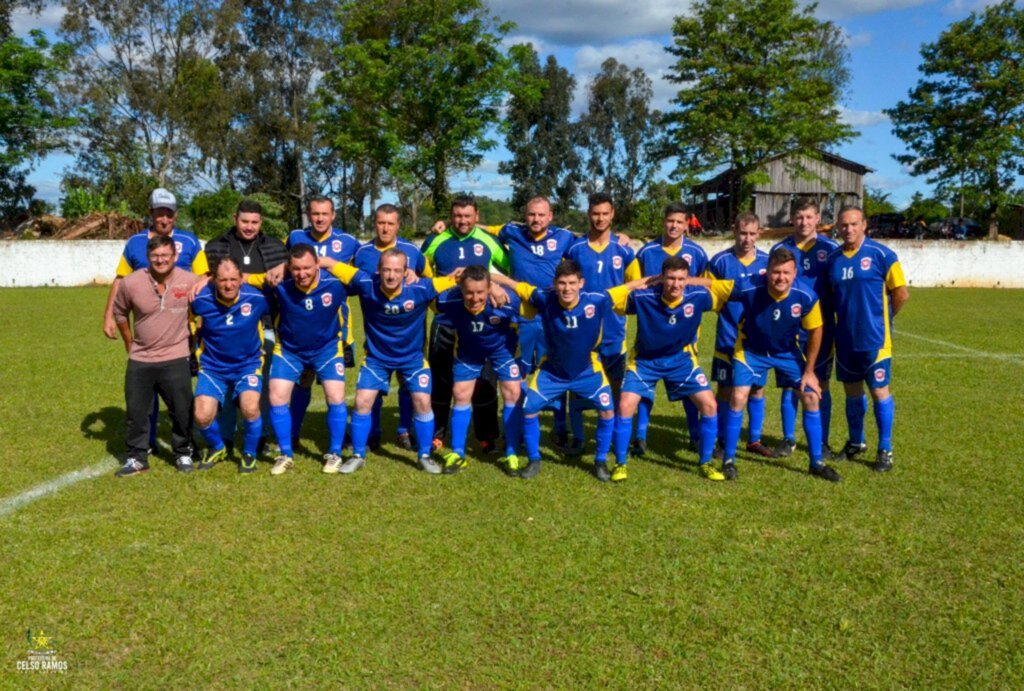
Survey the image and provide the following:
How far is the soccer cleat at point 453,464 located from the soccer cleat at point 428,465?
0.05 m

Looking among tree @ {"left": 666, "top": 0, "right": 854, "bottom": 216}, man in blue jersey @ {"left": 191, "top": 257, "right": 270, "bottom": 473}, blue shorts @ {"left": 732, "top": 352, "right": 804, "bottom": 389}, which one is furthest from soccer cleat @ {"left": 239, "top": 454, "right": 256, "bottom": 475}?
tree @ {"left": 666, "top": 0, "right": 854, "bottom": 216}

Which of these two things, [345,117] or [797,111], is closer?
[797,111]

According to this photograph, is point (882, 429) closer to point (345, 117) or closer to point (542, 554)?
point (542, 554)

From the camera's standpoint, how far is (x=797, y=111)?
30938mm

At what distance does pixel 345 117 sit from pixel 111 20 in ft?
43.6

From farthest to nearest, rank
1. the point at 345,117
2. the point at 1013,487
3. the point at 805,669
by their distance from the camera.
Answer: the point at 345,117
the point at 1013,487
the point at 805,669

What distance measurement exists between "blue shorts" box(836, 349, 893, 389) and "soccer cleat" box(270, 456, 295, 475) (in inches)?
162

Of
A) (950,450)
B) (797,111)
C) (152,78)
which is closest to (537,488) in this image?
(950,450)

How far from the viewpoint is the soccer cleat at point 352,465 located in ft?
17.7

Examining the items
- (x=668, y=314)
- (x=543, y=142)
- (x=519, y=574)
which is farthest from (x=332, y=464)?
(x=543, y=142)

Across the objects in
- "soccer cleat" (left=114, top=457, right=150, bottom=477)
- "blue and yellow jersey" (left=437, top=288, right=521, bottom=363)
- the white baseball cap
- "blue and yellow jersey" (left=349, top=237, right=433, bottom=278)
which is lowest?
"soccer cleat" (left=114, top=457, right=150, bottom=477)

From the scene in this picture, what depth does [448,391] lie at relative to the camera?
6219 millimetres

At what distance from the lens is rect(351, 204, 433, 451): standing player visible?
18.9ft

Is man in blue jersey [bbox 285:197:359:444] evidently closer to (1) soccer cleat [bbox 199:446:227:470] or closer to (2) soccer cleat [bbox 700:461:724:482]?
(1) soccer cleat [bbox 199:446:227:470]
